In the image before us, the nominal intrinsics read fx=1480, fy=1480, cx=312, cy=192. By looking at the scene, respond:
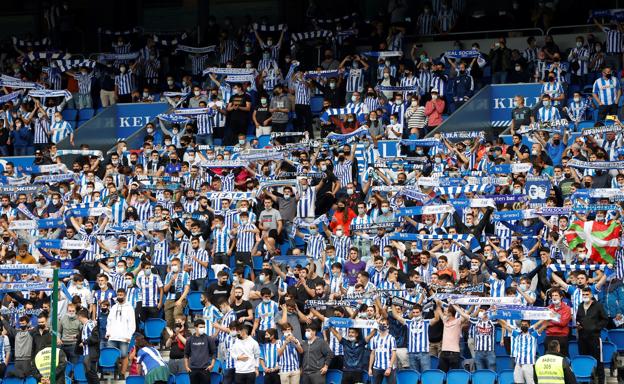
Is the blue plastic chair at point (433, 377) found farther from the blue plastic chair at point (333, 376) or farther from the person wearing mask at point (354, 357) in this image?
the blue plastic chair at point (333, 376)

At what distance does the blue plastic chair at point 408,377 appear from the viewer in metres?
22.7

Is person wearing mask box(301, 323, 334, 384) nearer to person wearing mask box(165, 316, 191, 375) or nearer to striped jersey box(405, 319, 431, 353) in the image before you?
striped jersey box(405, 319, 431, 353)

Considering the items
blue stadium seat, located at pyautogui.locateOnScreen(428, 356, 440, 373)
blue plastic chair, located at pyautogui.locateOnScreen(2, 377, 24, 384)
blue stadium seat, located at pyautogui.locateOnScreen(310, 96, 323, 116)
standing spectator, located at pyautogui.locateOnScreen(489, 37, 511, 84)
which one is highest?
standing spectator, located at pyautogui.locateOnScreen(489, 37, 511, 84)

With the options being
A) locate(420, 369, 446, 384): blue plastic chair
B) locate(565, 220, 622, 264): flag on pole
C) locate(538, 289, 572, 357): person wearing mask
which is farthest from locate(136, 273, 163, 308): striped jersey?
locate(565, 220, 622, 264): flag on pole

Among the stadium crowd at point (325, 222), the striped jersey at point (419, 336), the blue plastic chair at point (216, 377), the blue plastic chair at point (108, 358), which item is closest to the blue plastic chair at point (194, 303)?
the stadium crowd at point (325, 222)

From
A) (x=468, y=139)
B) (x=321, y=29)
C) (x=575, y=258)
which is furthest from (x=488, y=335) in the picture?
(x=321, y=29)

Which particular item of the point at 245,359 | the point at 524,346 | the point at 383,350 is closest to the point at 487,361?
the point at 524,346

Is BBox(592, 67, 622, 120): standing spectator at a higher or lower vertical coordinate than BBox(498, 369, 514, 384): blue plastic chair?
higher

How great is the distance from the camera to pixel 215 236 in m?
26.7

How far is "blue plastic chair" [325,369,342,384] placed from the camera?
2322cm

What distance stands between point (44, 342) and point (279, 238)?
506 cm

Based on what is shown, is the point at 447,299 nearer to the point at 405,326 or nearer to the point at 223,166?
the point at 405,326

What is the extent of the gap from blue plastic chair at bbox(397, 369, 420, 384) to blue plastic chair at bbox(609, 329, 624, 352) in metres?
3.20

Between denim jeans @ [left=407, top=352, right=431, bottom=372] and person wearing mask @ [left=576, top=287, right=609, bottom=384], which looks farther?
denim jeans @ [left=407, top=352, right=431, bottom=372]
